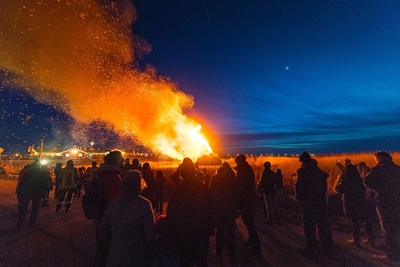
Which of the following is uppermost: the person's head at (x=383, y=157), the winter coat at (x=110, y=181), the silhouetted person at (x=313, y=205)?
the person's head at (x=383, y=157)

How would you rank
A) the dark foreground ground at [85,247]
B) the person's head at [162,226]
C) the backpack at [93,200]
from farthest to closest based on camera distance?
the dark foreground ground at [85,247]
the backpack at [93,200]
the person's head at [162,226]

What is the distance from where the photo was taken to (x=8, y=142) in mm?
141125

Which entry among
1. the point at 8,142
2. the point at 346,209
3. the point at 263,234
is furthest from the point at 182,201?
the point at 8,142

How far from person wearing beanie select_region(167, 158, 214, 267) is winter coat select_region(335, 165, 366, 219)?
458 cm

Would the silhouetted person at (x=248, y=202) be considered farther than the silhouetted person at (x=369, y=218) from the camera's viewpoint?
No

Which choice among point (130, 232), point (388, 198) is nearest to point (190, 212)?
point (130, 232)

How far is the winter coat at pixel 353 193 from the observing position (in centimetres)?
607

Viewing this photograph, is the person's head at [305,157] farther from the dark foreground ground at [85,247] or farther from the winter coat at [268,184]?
the winter coat at [268,184]

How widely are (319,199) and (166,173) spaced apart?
14.4 meters

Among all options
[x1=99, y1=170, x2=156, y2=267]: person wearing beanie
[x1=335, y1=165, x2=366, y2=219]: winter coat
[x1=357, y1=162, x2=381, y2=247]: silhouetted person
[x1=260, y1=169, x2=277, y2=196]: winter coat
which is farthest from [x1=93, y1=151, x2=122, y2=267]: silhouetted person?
[x1=335, y1=165, x2=366, y2=219]: winter coat

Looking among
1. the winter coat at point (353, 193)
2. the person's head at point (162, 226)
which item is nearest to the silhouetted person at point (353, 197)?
the winter coat at point (353, 193)

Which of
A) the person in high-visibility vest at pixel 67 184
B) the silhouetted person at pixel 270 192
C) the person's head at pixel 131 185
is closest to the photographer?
the person's head at pixel 131 185

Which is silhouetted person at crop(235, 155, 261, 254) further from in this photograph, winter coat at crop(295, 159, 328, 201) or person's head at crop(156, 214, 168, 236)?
person's head at crop(156, 214, 168, 236)

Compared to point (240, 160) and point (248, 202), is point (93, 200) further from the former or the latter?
point (240, 160)
